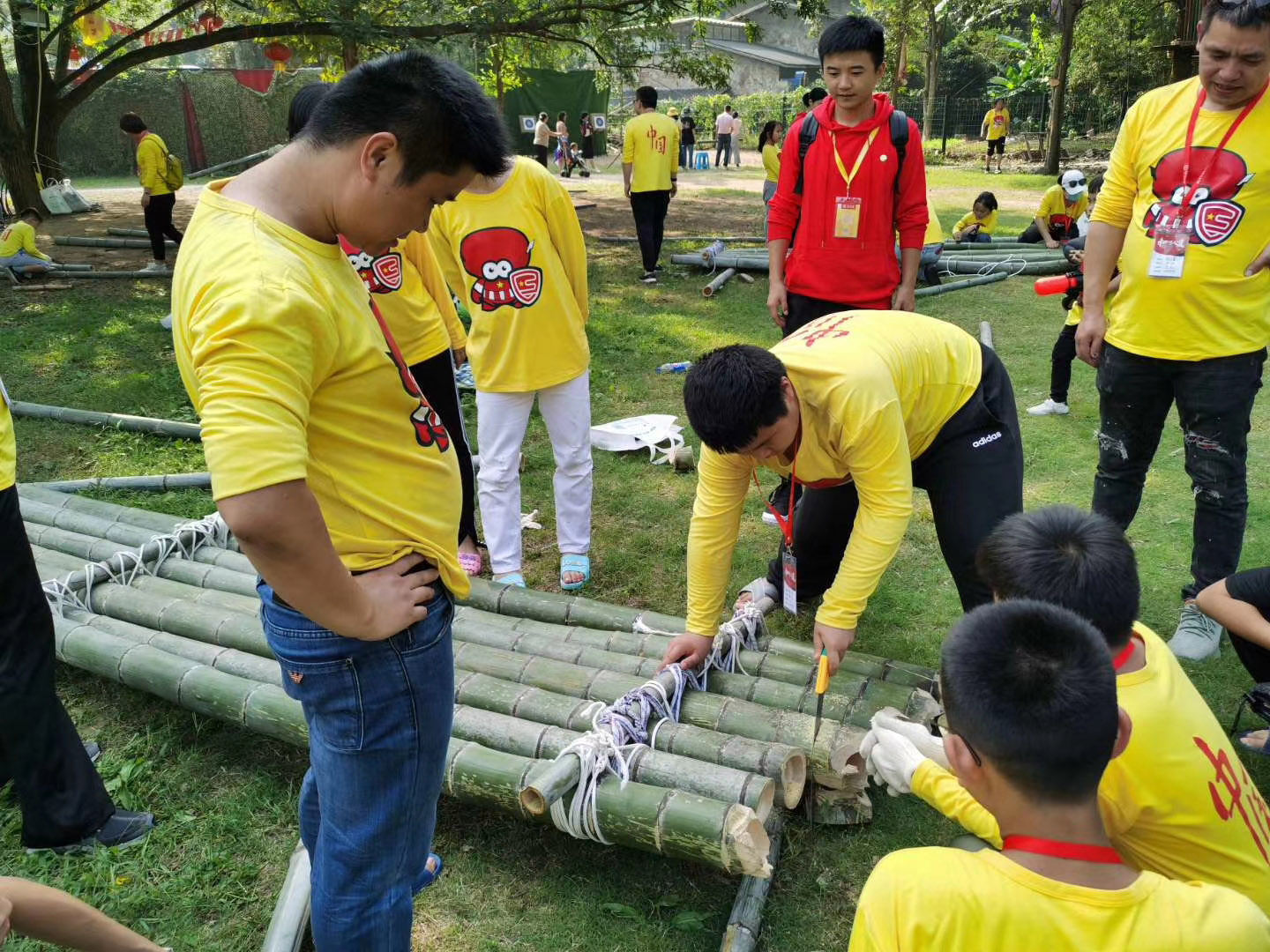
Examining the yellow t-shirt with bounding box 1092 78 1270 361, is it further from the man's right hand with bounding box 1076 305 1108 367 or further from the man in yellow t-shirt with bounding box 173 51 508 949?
the man in yellow t-shirt with bounding box 173 51 508 949

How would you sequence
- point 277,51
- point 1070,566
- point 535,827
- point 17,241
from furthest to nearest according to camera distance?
1. point 277,51
2. point 17,241
3. point 535,827
4. point 1070,566

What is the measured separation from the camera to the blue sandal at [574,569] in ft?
13.8

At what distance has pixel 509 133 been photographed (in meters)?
1.54

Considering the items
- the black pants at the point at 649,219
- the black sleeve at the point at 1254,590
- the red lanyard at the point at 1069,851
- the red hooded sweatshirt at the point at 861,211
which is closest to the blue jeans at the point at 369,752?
the red lanyard at the point at 1069,851

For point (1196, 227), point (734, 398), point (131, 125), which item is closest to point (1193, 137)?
point (1196, 227)

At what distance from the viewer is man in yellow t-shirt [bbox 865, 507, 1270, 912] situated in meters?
1.81

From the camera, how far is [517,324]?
12.5ft

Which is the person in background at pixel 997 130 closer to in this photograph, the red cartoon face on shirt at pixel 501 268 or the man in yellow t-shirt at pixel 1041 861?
the red cartoon face on shirt at pixel 501 268

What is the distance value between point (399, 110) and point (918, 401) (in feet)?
6.47

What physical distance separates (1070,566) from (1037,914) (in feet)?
2.70

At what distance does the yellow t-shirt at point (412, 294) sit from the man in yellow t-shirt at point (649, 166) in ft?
21.0

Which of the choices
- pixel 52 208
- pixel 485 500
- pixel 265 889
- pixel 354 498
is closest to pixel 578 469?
pixel 485 500

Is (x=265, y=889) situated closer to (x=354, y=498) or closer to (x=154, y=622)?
(x=154, y=622)

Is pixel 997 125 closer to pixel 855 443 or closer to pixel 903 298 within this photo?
pixel 903 298
